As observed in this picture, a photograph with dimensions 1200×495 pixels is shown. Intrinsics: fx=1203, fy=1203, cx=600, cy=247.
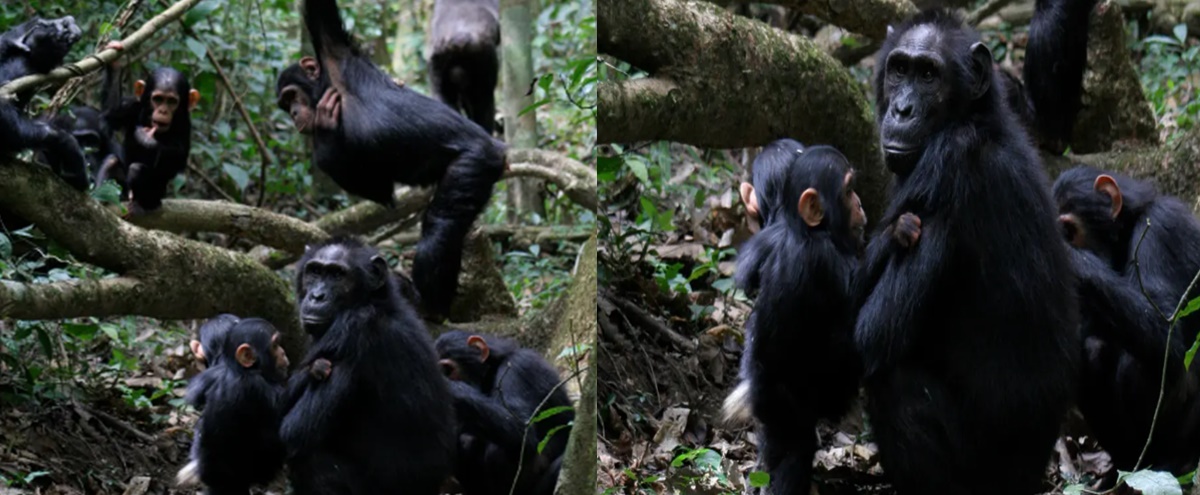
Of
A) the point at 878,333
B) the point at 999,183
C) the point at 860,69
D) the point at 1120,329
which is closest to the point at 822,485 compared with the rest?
the point at 878,333

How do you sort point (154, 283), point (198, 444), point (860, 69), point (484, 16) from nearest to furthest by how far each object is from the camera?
point (198, 444)
point (154, 283)
point (860, 69)
point (484, 16)

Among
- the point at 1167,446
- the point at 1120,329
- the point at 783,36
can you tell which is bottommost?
the point at 1167,446

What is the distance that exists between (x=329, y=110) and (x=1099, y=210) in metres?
4.11

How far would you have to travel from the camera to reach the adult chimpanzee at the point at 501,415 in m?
4.81

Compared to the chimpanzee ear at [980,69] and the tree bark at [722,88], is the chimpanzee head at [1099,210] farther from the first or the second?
the chimpanzee ear at [980,69]

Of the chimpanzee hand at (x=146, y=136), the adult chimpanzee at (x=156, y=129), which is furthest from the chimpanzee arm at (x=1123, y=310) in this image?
the chimpanzee hand at (x=146, y=136)

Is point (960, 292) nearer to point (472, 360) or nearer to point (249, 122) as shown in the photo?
point (472, 360)

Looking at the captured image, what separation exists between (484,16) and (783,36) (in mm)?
5709

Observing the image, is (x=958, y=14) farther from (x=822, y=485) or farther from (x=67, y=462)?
(x=67, y=462)

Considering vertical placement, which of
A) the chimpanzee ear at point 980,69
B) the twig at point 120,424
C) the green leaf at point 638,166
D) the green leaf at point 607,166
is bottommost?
the twig at point 120,424

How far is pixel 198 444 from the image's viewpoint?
4.87 metres

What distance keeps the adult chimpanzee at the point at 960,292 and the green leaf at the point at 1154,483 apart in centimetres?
27

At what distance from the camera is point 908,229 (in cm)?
317

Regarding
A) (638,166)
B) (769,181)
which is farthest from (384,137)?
(769,181)
